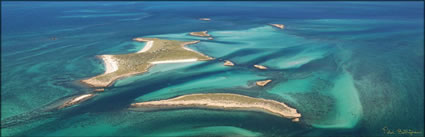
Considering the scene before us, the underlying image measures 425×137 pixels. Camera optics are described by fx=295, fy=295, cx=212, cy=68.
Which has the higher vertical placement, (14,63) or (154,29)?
(154,29)

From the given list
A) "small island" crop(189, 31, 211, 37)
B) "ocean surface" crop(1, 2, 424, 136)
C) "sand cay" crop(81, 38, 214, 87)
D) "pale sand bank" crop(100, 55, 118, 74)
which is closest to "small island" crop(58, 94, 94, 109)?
"ocean surface" crop(1, 2, 424, 136)

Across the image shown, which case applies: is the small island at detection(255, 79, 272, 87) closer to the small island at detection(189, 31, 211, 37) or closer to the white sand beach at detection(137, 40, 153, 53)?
the white sand beach at detection(137, 40, 153, 53)

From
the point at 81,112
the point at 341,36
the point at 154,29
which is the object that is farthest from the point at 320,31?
the point at 81,112

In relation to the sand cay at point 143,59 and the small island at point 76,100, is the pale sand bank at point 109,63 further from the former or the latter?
the small island at point 76,100

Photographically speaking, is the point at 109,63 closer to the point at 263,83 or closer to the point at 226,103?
the point at 226,103

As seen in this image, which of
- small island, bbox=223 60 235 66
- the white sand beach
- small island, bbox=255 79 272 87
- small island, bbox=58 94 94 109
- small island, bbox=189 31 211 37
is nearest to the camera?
small island, bbox=58 94 94 109

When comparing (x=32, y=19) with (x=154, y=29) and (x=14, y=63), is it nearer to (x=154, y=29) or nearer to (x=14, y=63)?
(x=154, y=29)
